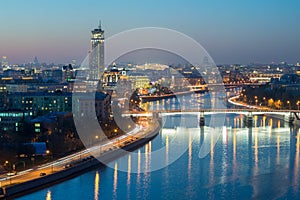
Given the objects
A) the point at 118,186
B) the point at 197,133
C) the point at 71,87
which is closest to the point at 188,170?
the point at 118,186

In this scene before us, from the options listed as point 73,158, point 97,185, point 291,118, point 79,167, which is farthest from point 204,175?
point 291,118

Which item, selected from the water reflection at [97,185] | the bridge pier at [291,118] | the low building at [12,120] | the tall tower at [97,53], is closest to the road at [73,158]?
the water reflection at [97,185]

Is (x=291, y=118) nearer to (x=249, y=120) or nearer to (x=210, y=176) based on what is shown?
(x=249, y=120)

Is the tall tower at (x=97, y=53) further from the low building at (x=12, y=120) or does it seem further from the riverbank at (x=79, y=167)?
the riverbank at (x=79, y=167)

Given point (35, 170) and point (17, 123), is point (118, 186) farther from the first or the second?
point (17, 123)

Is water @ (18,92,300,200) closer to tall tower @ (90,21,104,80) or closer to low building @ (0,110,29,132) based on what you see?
low building @ (0,110,29,132)

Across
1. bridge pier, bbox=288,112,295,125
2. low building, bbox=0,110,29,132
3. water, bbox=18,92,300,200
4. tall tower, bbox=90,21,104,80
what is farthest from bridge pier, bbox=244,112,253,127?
tall tower, bbox=90,21,104,80
